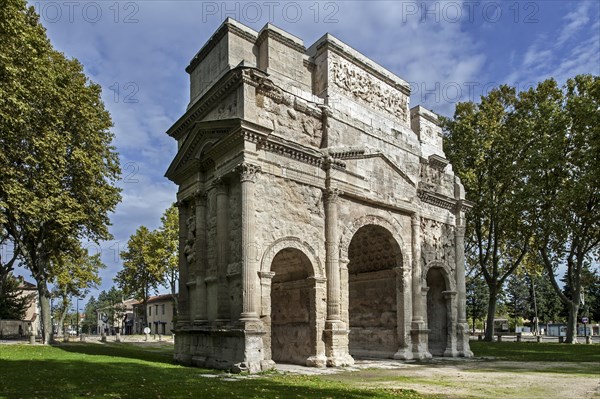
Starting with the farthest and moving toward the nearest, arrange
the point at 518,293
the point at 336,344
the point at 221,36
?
the point at 518,293, the point at 221,36, the point at 336,344

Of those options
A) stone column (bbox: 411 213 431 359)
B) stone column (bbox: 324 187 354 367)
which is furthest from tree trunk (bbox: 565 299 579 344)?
stone column (bbox: 324 187 354 367)

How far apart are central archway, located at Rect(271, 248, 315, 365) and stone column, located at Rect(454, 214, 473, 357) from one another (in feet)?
30.3

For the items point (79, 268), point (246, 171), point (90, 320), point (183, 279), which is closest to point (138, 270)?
point (79, 268)

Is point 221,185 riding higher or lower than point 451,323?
higher

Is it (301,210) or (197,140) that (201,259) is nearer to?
(301,210)

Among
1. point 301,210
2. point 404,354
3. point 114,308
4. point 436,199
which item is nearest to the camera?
point 301,210

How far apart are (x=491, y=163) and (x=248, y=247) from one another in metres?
22.5

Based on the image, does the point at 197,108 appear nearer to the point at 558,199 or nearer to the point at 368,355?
the point at 368,355

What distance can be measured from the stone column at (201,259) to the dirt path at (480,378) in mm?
3481

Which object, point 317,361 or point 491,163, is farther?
point 491,163

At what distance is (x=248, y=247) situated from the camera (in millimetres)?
14875

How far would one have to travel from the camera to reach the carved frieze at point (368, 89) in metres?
19.4

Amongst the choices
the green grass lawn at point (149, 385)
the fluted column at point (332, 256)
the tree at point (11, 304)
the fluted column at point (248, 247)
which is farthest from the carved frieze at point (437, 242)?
the tree at point (11, 304)

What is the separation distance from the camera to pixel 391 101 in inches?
862
